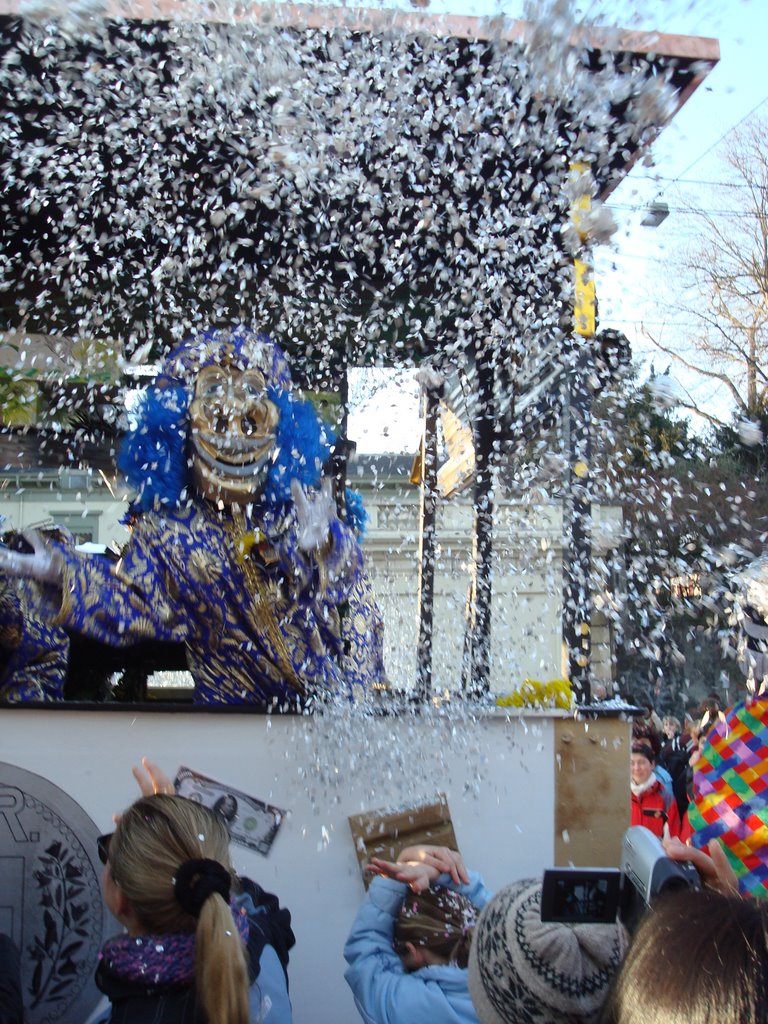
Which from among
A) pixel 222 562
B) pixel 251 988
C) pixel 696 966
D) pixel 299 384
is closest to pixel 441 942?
pixel 251 988

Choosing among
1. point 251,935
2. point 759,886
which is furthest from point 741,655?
point 251,935

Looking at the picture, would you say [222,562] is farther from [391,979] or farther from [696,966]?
[696,966]

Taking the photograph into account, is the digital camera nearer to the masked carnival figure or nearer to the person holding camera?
the masked carnival figure

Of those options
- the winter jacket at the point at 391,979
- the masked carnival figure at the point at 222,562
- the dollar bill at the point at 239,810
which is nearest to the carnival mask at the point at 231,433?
the masked carnival figure at the point at 222,562

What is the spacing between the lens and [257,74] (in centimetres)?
325

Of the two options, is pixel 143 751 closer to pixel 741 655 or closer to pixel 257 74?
pixel 741 655

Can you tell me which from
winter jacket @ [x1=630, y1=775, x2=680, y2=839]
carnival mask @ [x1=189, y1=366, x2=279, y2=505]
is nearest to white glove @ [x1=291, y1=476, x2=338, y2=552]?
carnival mask @ [x1=189, y1=366, x2=279, y2=505]

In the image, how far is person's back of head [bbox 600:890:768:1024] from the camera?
2.97 ft

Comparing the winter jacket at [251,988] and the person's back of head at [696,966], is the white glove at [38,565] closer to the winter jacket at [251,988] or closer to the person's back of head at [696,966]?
the winter jacket at [251,988]

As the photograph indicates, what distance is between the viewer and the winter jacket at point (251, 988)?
1.67 m

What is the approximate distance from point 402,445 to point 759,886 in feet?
8.92

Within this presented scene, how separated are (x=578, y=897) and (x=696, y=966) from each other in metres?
0.51

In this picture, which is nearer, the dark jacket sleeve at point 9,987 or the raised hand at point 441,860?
the dark jacket sleeve at point 9,987

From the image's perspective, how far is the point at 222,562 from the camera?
3.51m
